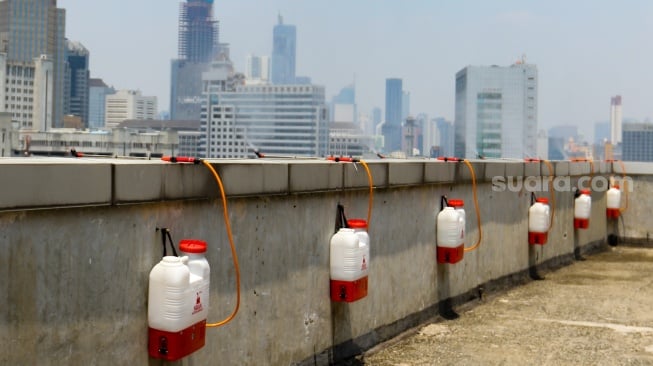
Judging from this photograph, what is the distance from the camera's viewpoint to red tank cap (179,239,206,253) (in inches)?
181

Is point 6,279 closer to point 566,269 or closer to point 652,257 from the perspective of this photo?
point 566,269

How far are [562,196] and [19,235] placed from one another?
11719 mm

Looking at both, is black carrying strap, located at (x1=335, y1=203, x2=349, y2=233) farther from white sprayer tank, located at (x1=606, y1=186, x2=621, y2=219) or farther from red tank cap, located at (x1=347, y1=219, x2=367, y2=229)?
white sprayer tank, located at (x1=606, y1=186, x2=621, y2=219)

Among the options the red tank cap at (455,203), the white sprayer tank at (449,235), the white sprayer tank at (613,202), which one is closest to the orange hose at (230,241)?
the white sprayer tank at (449,235)

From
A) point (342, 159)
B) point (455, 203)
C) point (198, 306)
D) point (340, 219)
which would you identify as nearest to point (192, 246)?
point (198, 306)

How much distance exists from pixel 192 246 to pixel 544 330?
5.34 m

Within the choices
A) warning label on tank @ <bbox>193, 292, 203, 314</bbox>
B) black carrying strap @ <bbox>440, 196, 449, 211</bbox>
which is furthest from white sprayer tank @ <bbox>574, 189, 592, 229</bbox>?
warning label on tank @ <bbox>193, 292, 203, 314</bbox>

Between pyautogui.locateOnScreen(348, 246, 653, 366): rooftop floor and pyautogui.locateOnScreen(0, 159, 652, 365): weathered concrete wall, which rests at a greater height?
pyautogui.locateOnScreen(0, 159, 652, 365): weathered concrete wall

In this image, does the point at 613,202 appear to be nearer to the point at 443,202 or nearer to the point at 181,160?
the point at 443,202

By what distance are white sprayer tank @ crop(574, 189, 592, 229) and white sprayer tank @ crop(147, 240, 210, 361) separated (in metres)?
11.1

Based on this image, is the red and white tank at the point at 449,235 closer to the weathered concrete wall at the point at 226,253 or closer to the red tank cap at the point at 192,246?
A: the weathered concrete wall at the point at 226,253

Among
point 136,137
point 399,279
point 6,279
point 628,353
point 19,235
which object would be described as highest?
point 136,137

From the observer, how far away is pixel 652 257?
1475cm

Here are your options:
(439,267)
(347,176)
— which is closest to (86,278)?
(347,176)
